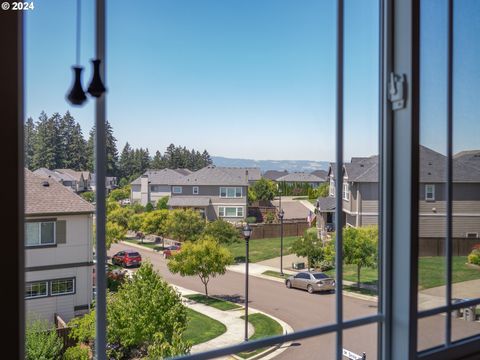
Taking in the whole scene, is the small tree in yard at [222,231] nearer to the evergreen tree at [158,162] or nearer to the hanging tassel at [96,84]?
the evergreen tree at [158,162]

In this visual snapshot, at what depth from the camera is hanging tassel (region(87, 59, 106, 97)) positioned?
1.22 m

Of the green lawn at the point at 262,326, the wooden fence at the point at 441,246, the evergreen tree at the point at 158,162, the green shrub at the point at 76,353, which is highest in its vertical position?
the evergreen tree at the point at 158,162

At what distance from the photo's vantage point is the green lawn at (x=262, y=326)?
5.33 feet

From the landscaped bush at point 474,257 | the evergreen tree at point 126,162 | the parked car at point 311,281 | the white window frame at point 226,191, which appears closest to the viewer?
the evergreen tree at point 126,162

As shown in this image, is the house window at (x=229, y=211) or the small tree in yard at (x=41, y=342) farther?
the house window at (x=229, y=211)

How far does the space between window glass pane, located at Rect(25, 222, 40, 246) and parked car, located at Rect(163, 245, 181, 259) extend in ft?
1.63

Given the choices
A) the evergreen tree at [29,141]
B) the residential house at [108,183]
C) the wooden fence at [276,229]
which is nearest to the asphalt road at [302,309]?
the wooden fence at [276,229]

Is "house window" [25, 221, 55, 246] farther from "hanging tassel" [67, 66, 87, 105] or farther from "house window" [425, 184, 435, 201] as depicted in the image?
"house window" [425, 184, 435, 201]

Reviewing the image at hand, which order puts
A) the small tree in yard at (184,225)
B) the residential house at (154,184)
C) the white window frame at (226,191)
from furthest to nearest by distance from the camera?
the white window frame at (226,191) < the small tree in yard at (184,225) < the residential house at (154,184)

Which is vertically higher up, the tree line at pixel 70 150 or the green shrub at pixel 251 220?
the tree line at pixel 70 150

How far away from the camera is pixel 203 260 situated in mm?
1608

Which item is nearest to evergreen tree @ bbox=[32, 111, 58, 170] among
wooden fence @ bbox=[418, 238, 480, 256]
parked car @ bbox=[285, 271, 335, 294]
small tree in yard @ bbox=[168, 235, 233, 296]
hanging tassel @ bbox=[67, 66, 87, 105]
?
hanging tassel @ bbox=[67, 66, 87, 105]

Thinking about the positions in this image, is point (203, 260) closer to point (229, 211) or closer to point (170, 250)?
point (170, 250)

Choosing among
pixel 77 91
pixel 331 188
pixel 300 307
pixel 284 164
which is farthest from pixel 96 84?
pixel 300 307
